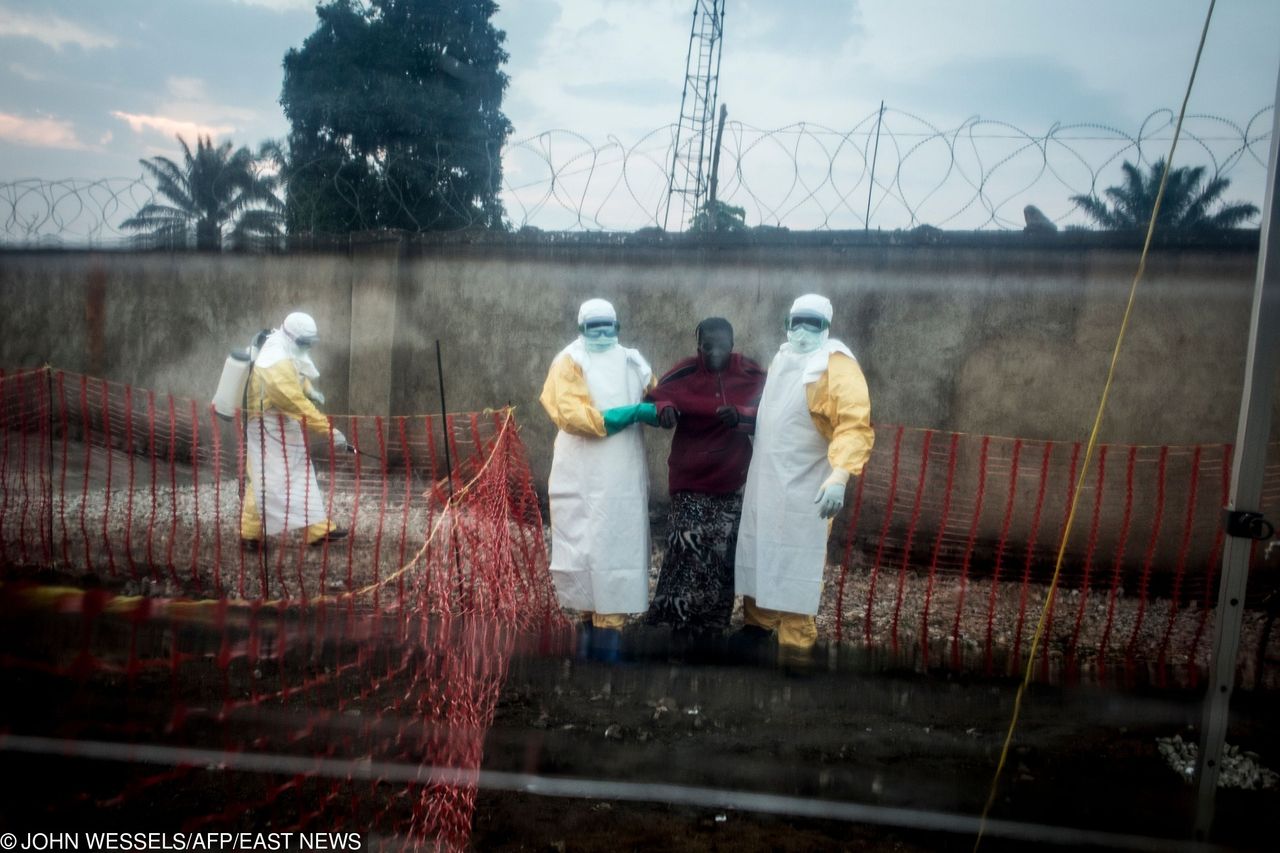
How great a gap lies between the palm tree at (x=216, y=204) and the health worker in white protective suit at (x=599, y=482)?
14.3 ft

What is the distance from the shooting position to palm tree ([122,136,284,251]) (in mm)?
7676

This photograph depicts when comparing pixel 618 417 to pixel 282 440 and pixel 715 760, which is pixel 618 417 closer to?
pixel 715 760

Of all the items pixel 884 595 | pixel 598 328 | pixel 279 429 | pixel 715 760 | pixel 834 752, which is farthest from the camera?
pixel 279 429

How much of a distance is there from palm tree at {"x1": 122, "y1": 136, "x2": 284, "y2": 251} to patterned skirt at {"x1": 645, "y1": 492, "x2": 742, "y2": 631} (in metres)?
4.94

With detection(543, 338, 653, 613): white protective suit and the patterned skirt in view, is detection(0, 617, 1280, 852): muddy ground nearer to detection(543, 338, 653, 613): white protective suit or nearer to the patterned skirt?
the patterned skirt

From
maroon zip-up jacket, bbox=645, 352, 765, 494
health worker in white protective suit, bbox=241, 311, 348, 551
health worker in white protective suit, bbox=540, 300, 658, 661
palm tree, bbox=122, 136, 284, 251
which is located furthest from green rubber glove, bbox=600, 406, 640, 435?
palm tree, bbox=122, 136, 284, 251

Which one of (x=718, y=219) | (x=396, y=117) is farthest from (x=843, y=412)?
(x=396, y=117)

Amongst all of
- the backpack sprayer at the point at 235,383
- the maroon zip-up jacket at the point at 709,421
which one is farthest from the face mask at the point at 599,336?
the backpack sprayer at the point at 235,383

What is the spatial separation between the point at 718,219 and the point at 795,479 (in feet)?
9.10

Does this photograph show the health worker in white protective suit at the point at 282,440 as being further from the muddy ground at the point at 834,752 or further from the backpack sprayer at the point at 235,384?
the muddy ground at the point at 834,752

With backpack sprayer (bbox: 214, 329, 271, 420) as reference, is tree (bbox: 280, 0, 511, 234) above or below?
above

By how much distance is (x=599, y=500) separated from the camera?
167 inches

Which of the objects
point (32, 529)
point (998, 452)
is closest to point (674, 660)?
point (998, 452)

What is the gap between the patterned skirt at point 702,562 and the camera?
13.7 feet
